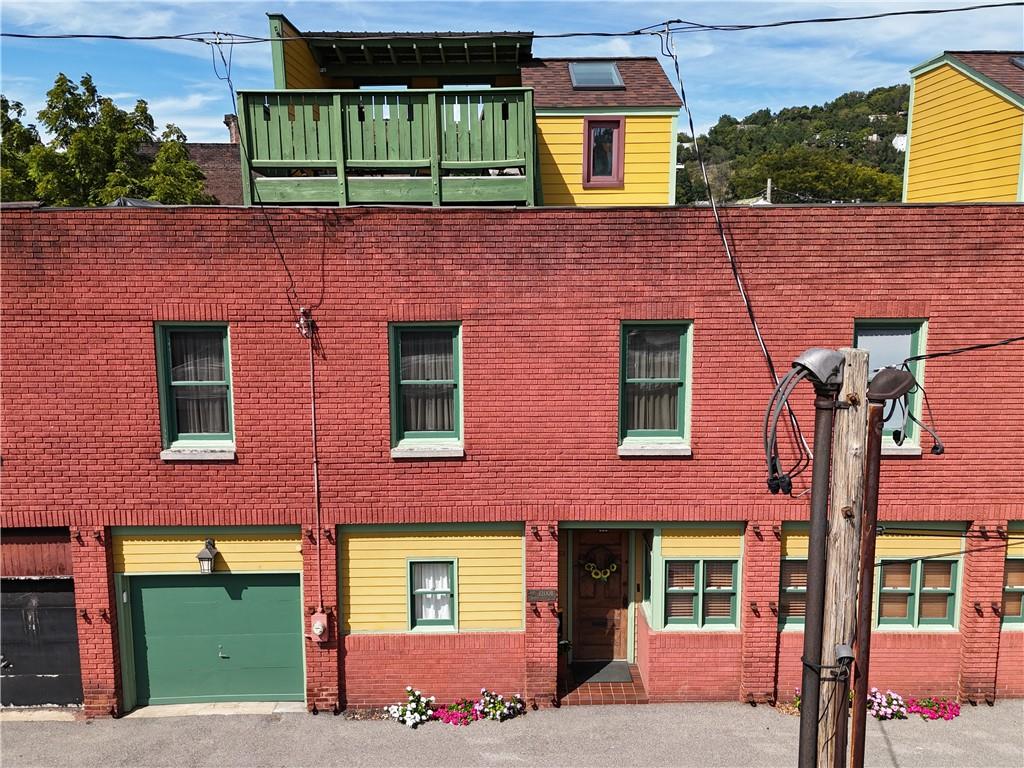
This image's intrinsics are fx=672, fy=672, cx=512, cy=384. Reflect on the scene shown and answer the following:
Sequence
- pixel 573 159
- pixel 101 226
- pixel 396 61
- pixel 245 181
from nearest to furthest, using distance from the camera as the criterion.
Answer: pixel 101 226 → pixel 245 181 → pixel 573 159 → pixel 396 61

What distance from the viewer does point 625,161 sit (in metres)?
11.3

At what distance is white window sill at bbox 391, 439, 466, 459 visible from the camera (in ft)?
29.2

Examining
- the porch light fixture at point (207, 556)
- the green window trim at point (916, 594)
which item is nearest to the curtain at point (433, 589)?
the porch light fixture at point (207, 556)

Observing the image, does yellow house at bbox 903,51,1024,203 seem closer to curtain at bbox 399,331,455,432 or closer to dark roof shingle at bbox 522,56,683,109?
dark roof shingle at bbox 522,56,683,109

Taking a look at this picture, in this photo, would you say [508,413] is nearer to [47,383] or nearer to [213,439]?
[213,439]

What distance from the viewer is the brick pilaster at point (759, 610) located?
9.14m

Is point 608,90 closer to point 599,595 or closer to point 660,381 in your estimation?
point 660,381

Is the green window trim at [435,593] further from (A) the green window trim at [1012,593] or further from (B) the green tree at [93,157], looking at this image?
(B) the green tree at [93,157]

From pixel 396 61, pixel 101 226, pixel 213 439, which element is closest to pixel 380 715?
pixel 213 439

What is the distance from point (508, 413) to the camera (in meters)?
8.97

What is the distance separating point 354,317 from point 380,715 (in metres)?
5.45

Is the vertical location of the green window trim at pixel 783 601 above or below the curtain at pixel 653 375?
below

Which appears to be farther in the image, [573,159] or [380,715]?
[573,159]

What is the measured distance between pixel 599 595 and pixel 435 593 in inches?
103
